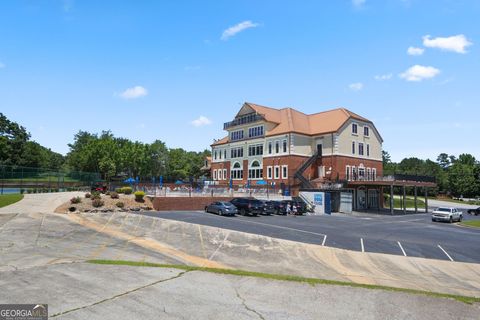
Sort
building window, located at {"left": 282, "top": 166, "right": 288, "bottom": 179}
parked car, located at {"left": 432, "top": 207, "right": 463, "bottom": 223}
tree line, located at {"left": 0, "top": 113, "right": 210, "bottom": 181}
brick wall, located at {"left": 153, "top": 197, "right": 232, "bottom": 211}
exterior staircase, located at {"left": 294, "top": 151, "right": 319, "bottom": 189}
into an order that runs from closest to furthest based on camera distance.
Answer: brick wall, located at {"left": 153, "top": 197, "right": 232, "bottom": 211}
parked car, located at {"left": 432, "top": 207, "right": 463, "bottom": 223}
exterior staircase, located at {"left": 294, "top": 151, "right": 319, "bottom": 189}
building window, located at {"left": 282, "top": 166, "right": 288, "bottom": 179}
tree line, located at {"left": 0, "top": 113, "right": 210, "bottom": 181}

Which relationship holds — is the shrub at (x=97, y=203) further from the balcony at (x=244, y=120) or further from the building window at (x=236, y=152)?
the building window at (x=236, y=152)

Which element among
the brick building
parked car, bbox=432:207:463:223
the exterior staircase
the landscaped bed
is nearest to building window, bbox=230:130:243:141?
the brick building

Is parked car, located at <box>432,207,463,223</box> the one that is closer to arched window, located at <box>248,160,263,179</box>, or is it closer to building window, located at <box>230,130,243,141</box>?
arched window, located at <box>248,160,263,179</box>

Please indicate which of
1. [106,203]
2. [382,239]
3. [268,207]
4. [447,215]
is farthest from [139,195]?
[447,215]

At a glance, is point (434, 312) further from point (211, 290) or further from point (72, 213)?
point (72, 213)

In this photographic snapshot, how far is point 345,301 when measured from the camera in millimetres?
9062

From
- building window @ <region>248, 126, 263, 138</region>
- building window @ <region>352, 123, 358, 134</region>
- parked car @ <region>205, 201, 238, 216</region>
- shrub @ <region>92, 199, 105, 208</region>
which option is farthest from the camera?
building window @ <region>248, 126, 263, 138</region>

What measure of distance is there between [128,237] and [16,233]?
6230 millimetres

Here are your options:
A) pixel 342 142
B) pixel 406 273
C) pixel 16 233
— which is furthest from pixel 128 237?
pixel 342 142

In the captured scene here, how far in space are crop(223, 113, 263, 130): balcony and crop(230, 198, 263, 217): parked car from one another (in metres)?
28.7

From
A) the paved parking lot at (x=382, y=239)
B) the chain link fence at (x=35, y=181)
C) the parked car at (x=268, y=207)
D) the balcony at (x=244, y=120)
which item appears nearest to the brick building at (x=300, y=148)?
the balcony at (x=244, y=120)

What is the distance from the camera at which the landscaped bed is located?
32.7m

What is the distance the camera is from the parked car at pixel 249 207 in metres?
37.0

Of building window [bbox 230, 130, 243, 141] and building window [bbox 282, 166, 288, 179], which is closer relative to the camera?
building window [bbox 282, 166, 288, 179]
